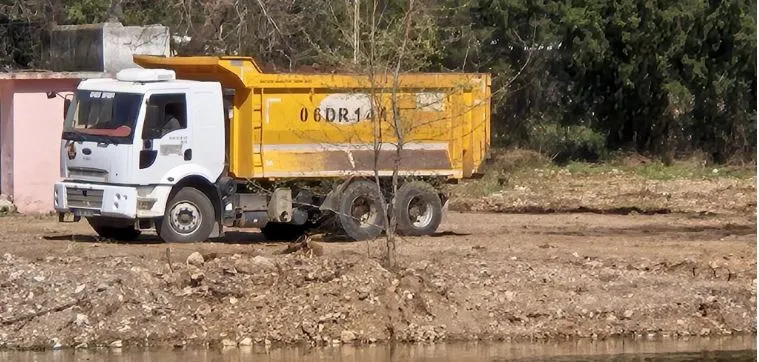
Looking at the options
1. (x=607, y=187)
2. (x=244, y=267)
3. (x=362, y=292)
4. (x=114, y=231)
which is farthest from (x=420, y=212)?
(x=607, y=187)

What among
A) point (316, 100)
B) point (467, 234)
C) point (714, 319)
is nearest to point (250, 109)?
point (316, 100)

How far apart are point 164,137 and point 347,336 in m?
4.66

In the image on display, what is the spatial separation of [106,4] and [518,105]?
9.90 m

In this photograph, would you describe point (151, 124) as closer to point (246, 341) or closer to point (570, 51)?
point (246, 341)

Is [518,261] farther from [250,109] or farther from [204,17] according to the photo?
[204,17]

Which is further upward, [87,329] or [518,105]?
[518,105]

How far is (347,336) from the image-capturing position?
15617mm

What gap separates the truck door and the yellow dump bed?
72cm

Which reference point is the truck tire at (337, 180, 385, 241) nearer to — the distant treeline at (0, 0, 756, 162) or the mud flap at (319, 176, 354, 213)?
the mud flap at (319, 176, 354, 213)

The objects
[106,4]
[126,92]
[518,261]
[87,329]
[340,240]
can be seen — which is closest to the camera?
[87,329]

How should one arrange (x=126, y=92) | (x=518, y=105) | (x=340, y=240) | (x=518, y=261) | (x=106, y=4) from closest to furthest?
(x=518, y=261)
(x=126, y=92)
(x=340, y=240)
(x=106, y=4)
(x=518, y=105)

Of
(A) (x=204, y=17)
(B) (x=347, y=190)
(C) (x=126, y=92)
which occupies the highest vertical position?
(A) (x=204, y=17)

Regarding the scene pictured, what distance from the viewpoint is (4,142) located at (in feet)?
80.6

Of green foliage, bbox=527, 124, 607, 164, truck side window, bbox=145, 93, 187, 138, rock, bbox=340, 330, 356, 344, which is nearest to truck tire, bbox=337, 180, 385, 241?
truck side window, bbox=145, 93, 187, 138
